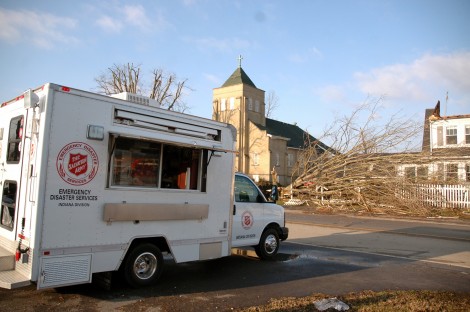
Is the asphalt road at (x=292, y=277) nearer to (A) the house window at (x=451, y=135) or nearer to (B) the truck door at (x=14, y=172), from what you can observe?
(B) the truck door at (x=14, y=172)

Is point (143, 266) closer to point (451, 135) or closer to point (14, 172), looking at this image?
point (14, 172)

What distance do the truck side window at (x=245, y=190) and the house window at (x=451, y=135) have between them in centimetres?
2661

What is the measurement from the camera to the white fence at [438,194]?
69.2 feet

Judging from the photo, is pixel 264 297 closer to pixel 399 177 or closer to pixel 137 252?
pixel 137 252

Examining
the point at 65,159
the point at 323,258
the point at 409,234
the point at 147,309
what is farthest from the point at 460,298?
the point at 409,234

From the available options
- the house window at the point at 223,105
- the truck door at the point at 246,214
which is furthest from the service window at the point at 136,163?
the house window at the point at 223,105

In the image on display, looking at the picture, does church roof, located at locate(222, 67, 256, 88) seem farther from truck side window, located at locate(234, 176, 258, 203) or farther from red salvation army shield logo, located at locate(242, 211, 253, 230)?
red salvation army shield logo, located at locate(242, 211, 253, 230)

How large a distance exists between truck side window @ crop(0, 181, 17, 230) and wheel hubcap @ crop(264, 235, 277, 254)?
5.30 meters

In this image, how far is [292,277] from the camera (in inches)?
307

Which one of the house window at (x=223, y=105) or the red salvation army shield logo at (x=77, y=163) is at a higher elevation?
the house window at (x=223, y=105)

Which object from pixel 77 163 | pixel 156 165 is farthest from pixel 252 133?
pixel 77 163

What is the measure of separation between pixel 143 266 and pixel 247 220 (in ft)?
9.00

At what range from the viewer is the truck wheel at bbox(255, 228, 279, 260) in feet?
30.5

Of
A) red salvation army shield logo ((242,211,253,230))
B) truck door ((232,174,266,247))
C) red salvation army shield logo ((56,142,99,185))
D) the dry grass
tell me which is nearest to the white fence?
truck door ((232,174,266,247))
